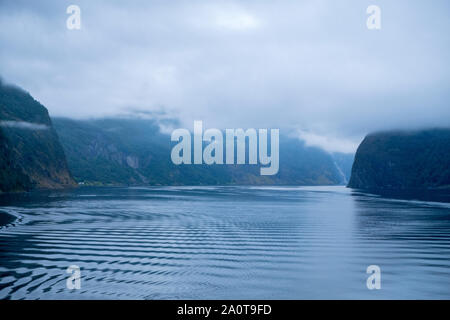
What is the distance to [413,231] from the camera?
39.6 metres

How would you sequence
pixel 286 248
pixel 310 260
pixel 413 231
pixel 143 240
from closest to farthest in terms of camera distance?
pixel 310 260
pixel 286 248
pixel 143 240
pixel 413 231

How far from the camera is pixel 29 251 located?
27.1 m

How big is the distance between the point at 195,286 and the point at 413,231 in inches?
1088

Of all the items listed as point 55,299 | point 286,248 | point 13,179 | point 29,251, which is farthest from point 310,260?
point 13,179
